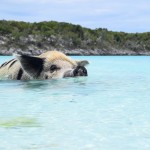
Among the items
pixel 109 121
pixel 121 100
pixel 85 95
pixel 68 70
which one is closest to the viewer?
pixel 109 121

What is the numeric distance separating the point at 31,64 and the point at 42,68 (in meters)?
0.64

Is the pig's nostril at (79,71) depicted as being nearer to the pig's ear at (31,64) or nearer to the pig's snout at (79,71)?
the pig's snout at (79,71)

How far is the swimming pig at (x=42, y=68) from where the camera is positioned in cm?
1534

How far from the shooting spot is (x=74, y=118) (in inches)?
349

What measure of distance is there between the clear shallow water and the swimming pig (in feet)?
4.85

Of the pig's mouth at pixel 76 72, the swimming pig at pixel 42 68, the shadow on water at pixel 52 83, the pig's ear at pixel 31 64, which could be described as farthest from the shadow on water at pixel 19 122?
the pig's mouth at pixel 76 72

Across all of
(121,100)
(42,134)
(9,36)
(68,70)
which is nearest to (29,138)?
(42,134)

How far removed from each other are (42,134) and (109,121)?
147 centimetres

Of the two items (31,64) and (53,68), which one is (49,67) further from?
(31,64)

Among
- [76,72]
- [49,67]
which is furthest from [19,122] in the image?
[49,67]

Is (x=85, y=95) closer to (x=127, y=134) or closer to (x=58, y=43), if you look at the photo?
(x=127, y=134)

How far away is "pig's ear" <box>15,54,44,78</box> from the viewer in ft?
49.6

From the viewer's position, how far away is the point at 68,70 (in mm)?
15594

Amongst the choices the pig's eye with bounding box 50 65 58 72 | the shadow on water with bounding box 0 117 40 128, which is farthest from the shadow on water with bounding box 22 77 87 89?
the shadow on water with bounding box 0 117 40 128
